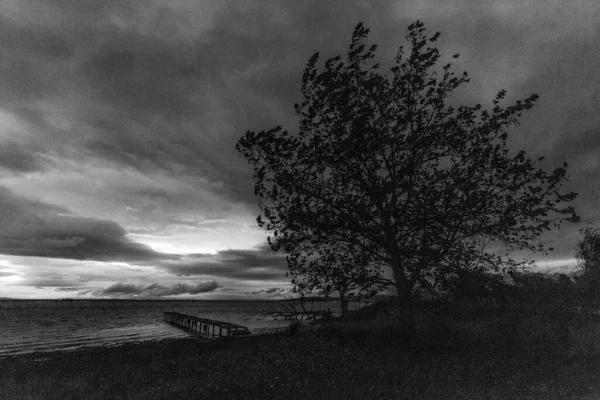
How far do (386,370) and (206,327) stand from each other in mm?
40171

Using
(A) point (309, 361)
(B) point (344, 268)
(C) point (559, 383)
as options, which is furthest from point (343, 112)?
(C) point (559, 383)

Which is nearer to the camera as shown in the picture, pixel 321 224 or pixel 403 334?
pixel 321 224

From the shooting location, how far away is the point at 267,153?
14109 mm

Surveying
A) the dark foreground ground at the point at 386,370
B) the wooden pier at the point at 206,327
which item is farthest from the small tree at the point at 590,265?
the wooden pier at the point at 206,327

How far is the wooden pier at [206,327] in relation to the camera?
3922 centimetres

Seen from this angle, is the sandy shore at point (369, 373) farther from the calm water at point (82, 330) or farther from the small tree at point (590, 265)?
the calm water at point (82, 330)

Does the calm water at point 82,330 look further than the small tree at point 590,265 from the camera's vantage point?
Yes

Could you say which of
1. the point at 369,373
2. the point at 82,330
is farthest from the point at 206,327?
the point at 369,373

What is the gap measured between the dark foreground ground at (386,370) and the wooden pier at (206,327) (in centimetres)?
1956

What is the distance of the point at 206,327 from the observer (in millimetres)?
47031

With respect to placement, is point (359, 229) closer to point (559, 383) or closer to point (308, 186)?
point (308, 186)

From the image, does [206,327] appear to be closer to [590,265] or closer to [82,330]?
[82,330]

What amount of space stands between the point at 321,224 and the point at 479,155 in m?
6.50

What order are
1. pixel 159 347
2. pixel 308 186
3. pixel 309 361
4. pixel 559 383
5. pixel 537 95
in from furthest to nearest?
pixel 159 347 < pixel 308 186 < pixel 309 361 < pixel 537 95 < pixel 559 383
